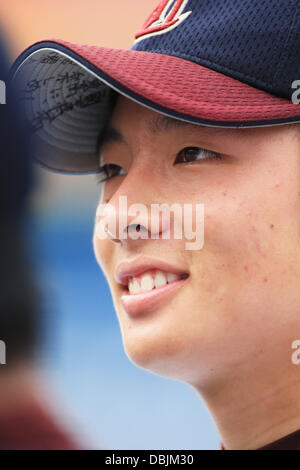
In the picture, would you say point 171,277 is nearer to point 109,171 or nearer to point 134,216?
point 134,216

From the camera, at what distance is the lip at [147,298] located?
0.95 meters

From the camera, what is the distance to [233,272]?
0.92m

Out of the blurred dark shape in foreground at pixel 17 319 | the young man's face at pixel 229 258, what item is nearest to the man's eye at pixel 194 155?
the young man's face at pixel 229 258

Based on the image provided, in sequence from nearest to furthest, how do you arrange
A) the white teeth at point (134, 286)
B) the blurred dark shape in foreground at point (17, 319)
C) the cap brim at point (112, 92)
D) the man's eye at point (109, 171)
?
the cap brim at point (112, 92) → the white teeth at point (134, 286) → the man's eye at point (109, 171) → the blurred dark shape in foreground at point (17, 319)

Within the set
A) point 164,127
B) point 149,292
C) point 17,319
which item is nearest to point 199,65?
point 164,127

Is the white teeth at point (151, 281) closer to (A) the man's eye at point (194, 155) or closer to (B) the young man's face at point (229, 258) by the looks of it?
(B) the young man's face at point (229, 258)

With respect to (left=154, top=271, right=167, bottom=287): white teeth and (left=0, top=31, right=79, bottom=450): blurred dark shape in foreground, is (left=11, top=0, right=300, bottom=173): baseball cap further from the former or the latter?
(left=0, top=31, right=79, bottom=450): blurred dark shape in foreground

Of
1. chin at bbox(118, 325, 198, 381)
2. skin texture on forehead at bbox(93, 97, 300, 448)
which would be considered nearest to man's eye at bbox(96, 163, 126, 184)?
skin texture on forehead at bbox(93, 97, 300, 448)

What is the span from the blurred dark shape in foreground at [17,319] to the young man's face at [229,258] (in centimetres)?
72

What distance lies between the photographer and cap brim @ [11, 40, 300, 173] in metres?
0.91

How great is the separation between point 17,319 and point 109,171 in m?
0.91

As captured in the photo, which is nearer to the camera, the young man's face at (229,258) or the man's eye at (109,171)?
the young man's face at (229,258)

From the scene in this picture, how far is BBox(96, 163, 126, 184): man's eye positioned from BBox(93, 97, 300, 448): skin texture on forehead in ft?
0.57

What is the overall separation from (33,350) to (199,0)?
1234 mm
